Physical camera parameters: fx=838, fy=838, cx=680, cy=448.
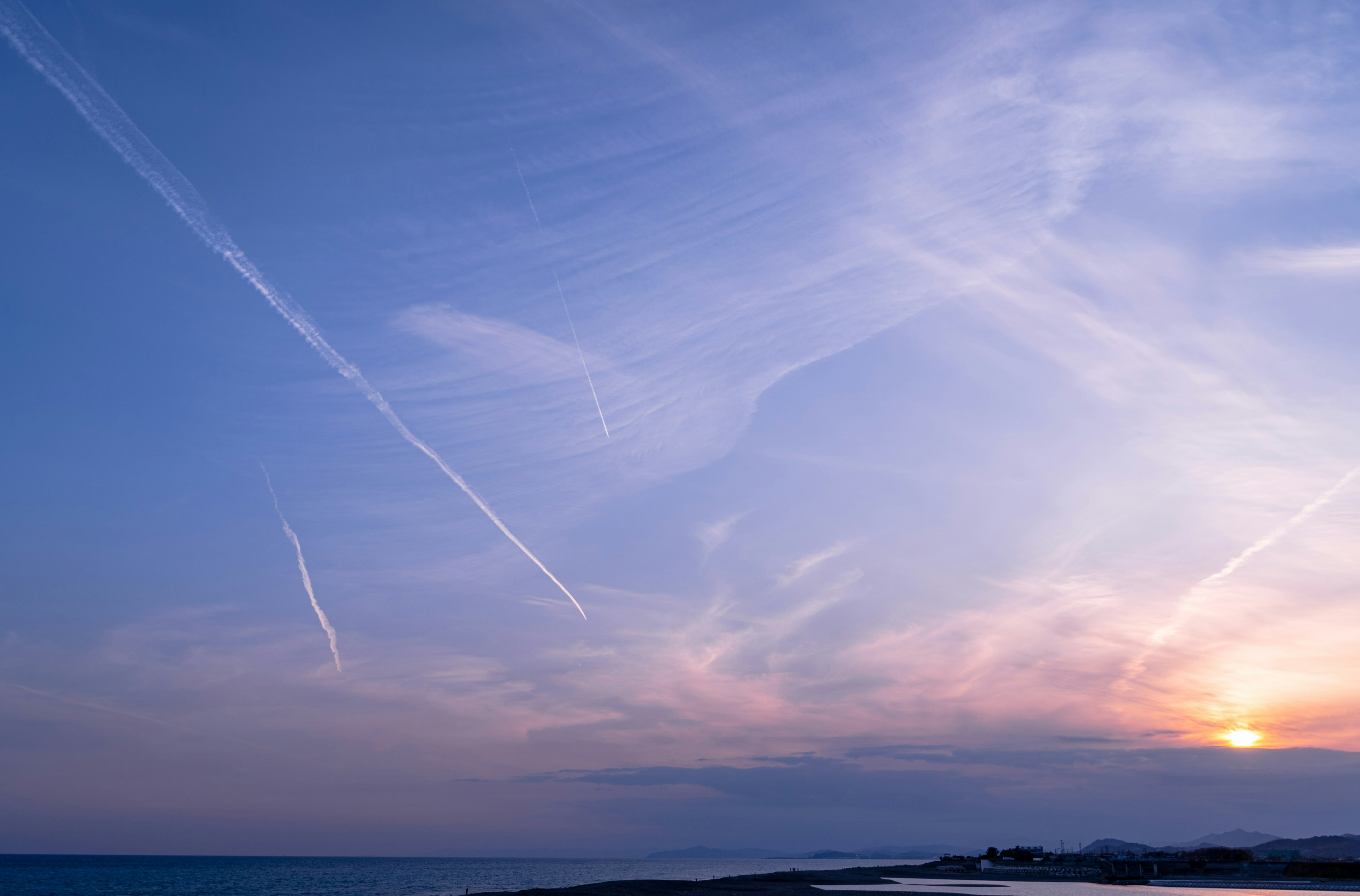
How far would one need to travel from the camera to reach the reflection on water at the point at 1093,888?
369 feet

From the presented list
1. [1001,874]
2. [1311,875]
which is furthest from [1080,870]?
[1311,875]

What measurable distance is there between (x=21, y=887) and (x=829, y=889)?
475ft

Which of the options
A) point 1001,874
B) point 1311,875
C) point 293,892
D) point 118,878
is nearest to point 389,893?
point 293,892

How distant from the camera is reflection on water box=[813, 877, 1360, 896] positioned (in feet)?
369

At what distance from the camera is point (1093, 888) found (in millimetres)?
128625

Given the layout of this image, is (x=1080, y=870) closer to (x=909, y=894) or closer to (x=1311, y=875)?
(x=1311, y=875)

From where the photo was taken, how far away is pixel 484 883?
187m

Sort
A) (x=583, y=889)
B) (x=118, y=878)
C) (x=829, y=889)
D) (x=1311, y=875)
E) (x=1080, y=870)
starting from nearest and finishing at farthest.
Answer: (x=583, y=889), (x=829, y=889), (x=1311, y=875), (x=1080, y=870), (x=118, y=878)

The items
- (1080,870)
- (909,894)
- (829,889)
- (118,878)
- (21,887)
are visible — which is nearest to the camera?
(909,894)

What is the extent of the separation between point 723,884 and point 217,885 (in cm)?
9986

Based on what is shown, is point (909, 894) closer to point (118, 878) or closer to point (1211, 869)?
point (1211, 869)

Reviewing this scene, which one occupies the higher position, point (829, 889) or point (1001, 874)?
point (829, 889)

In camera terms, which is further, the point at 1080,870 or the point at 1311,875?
the point at 1080,870

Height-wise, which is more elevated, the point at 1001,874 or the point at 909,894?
the point at 909,894
